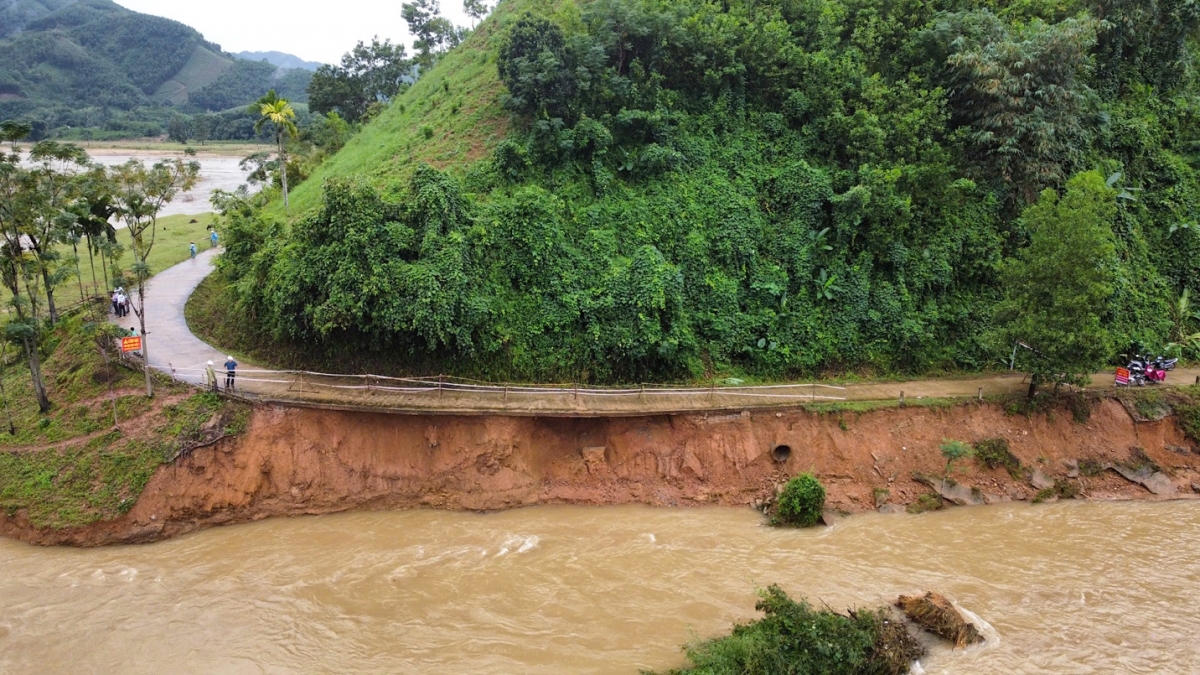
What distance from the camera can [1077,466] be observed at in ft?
72.0

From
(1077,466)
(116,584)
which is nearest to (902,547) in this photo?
(1077,466)

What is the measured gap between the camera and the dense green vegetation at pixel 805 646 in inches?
512

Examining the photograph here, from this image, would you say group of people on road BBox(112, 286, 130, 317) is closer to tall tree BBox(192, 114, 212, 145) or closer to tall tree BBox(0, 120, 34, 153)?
tall tree BBox(0, 120, 34, 153)

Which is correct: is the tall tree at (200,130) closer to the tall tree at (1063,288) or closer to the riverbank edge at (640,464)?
the riverbank edge at (640,464)

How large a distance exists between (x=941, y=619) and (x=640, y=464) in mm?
8572

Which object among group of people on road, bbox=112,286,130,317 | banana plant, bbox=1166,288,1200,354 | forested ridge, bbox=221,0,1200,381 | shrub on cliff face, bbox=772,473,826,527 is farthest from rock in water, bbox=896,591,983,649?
group of people on road, bbox=112,286,130,317

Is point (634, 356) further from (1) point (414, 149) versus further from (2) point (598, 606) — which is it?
(1) point (414, 149)

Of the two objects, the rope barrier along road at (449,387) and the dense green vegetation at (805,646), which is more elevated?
the rope barrier along road at (449,387)

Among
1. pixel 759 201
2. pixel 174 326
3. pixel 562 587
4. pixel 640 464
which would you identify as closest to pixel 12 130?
pixel 174 326

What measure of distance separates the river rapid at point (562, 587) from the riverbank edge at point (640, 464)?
577mm

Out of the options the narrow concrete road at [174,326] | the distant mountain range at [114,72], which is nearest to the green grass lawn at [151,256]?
the narrow concrete road at [174,326]

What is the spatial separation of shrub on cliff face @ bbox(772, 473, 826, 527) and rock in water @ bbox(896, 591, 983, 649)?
3.99 meters

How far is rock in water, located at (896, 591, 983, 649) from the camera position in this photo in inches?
581

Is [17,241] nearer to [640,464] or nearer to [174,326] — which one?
[174,326]
